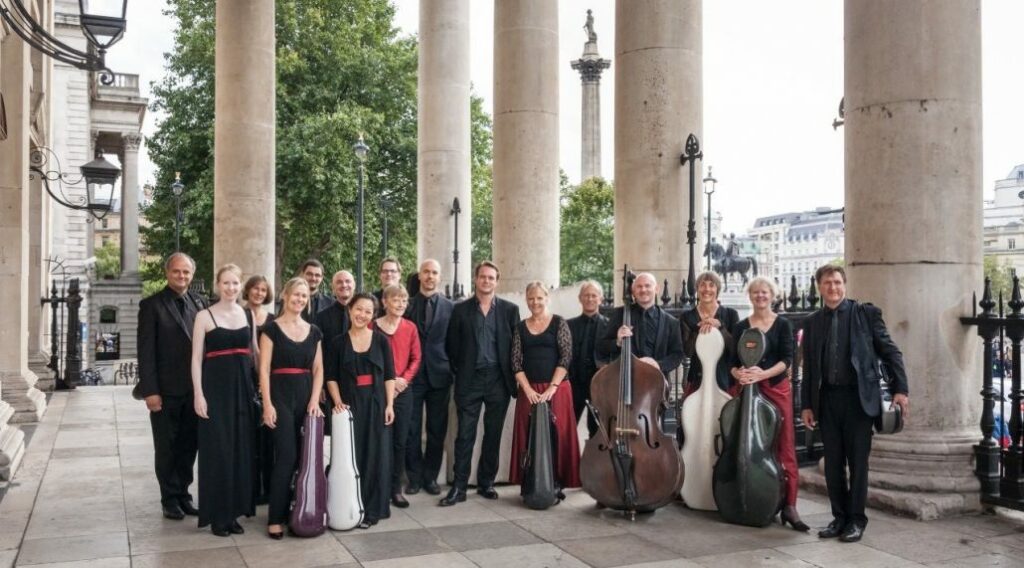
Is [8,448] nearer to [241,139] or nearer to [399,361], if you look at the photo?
[399,361]

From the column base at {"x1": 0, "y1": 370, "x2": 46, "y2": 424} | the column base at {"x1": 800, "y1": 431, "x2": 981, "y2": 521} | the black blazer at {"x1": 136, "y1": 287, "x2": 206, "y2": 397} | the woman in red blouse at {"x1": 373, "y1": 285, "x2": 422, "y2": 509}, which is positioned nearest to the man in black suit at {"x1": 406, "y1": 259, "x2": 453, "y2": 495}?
the woman in red blouse at {"x1": 373, "y1": 285, "x2": 422, "y2": 509}

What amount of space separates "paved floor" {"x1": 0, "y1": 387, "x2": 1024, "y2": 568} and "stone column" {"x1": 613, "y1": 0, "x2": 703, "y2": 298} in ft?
14.1

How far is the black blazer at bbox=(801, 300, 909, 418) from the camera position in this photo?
680 centimetres

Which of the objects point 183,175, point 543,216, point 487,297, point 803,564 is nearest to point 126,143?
point 183,175

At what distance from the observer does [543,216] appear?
52.8 ft

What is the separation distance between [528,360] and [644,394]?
138cm

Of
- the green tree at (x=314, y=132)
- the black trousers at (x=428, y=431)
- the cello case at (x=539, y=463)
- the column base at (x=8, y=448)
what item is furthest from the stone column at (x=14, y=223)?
the green tree at (x=314, y=132)

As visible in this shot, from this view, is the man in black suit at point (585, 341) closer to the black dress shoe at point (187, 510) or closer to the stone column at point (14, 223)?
the black dress shoe at point (187, 510)

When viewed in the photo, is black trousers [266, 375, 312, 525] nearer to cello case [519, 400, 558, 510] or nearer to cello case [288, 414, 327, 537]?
cello case [288, 414, 327, 537]

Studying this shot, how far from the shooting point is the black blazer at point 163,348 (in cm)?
760

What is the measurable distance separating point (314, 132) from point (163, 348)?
26803 mm

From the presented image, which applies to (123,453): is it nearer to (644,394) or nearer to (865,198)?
(644,394)

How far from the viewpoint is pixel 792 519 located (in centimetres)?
709

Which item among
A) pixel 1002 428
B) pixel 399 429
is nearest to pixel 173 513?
pixel 399 429
